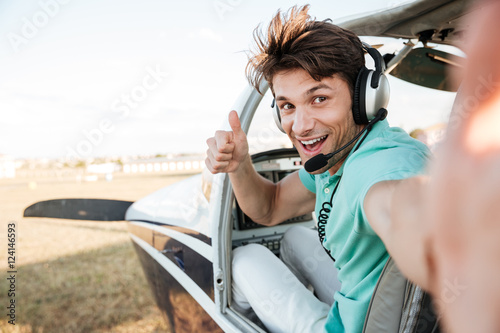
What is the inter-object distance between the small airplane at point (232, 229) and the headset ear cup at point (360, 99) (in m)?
0.18

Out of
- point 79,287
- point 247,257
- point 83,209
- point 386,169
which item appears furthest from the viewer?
point 79,287

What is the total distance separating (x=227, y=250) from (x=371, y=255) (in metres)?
0.62

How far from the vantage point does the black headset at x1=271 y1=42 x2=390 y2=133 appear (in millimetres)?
976

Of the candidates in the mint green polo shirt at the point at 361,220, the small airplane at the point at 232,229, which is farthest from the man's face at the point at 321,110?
the small airplane at the point at 232,229

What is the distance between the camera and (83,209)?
124 inches

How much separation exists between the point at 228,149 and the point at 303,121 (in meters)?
0.30

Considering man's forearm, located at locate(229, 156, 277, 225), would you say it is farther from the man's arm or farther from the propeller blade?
the propeller blade

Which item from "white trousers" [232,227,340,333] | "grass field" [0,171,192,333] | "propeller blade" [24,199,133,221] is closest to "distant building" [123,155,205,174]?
"grass field" [0,171,192,333]

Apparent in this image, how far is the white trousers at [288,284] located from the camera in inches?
40.6

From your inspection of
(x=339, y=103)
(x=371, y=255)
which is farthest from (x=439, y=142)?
(x=339, y=103)

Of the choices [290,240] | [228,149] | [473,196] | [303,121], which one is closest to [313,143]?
[303,121]

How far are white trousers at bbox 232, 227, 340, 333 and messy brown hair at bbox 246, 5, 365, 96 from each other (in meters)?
0.70

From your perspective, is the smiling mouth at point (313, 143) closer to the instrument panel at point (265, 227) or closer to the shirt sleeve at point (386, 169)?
the shirt sleeve at point (386, 169)

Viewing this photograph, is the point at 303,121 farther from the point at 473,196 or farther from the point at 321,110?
the point at 473,196
